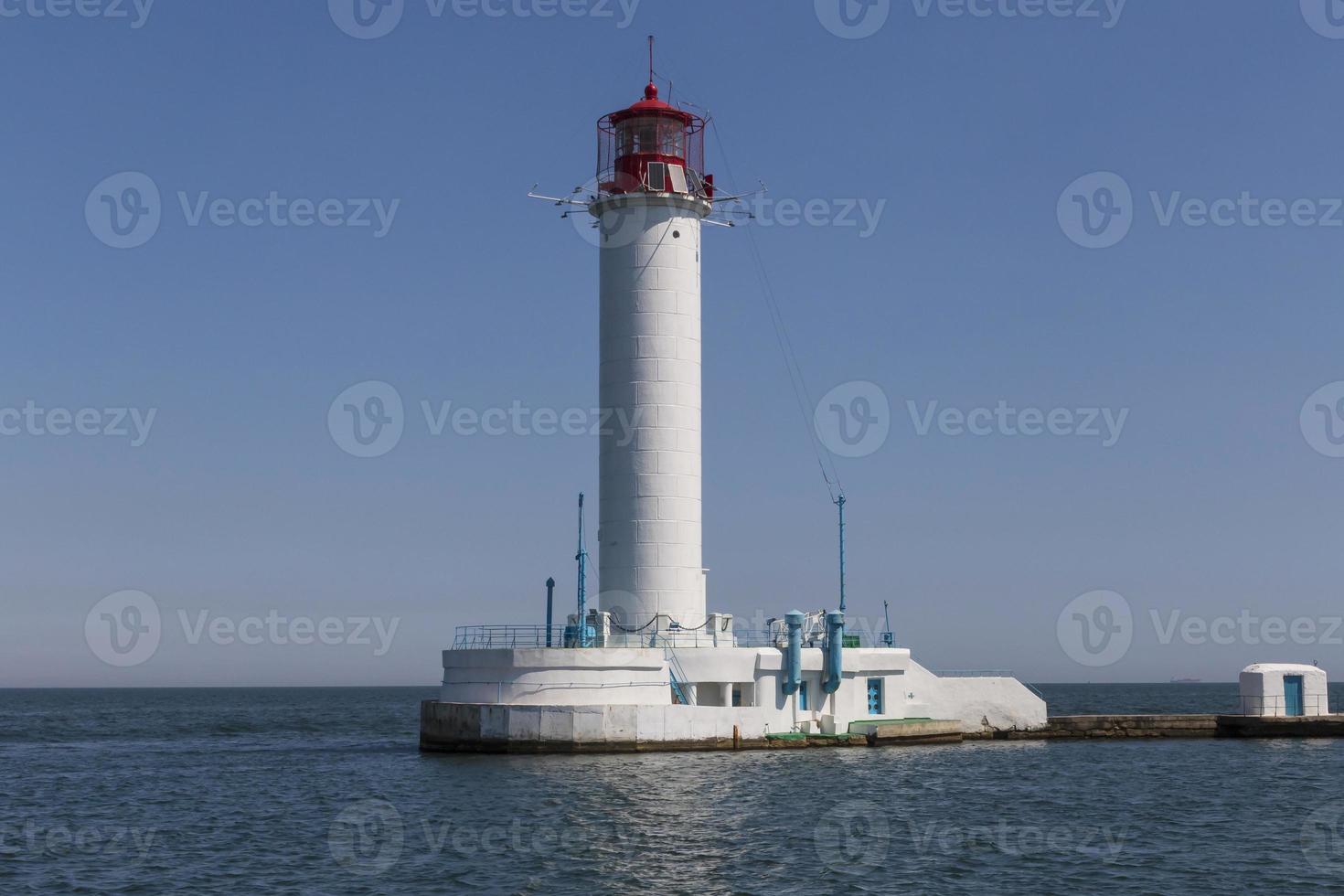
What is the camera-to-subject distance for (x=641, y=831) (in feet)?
103

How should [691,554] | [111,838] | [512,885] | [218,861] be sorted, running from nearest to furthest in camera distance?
[512,885]
[218,861]
[111,838]
[691,554]

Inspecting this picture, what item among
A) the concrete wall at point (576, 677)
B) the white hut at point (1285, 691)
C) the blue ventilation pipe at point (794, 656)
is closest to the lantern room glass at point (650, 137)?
the blue ventilation pipe at point (794, 656)

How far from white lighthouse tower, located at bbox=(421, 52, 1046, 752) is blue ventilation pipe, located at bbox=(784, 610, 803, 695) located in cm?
5

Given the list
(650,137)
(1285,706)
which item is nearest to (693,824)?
(650,137)

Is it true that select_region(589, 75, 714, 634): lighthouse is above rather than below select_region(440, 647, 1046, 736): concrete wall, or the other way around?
above

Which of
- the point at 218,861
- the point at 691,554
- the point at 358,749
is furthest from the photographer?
the point at 358,749

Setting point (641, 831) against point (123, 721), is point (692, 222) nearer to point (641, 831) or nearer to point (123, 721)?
point (641, 831)

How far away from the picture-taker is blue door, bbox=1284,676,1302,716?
187 ft

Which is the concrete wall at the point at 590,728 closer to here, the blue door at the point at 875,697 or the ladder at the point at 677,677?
the ladder at the point at 677,677

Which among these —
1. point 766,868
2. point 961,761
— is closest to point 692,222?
point 961,761

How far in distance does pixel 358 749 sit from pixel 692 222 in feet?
77.3

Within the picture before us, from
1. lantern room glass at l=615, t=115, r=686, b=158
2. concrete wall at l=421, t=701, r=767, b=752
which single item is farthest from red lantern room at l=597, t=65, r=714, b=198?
concrete wall at l=421, t=701, r=767, b=752

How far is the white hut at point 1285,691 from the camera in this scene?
57.0 meters

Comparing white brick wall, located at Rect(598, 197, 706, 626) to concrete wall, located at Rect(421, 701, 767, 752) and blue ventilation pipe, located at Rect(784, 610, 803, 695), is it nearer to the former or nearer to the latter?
blue ventilation pipe, located at Rect(784, 610, 803, 695)
